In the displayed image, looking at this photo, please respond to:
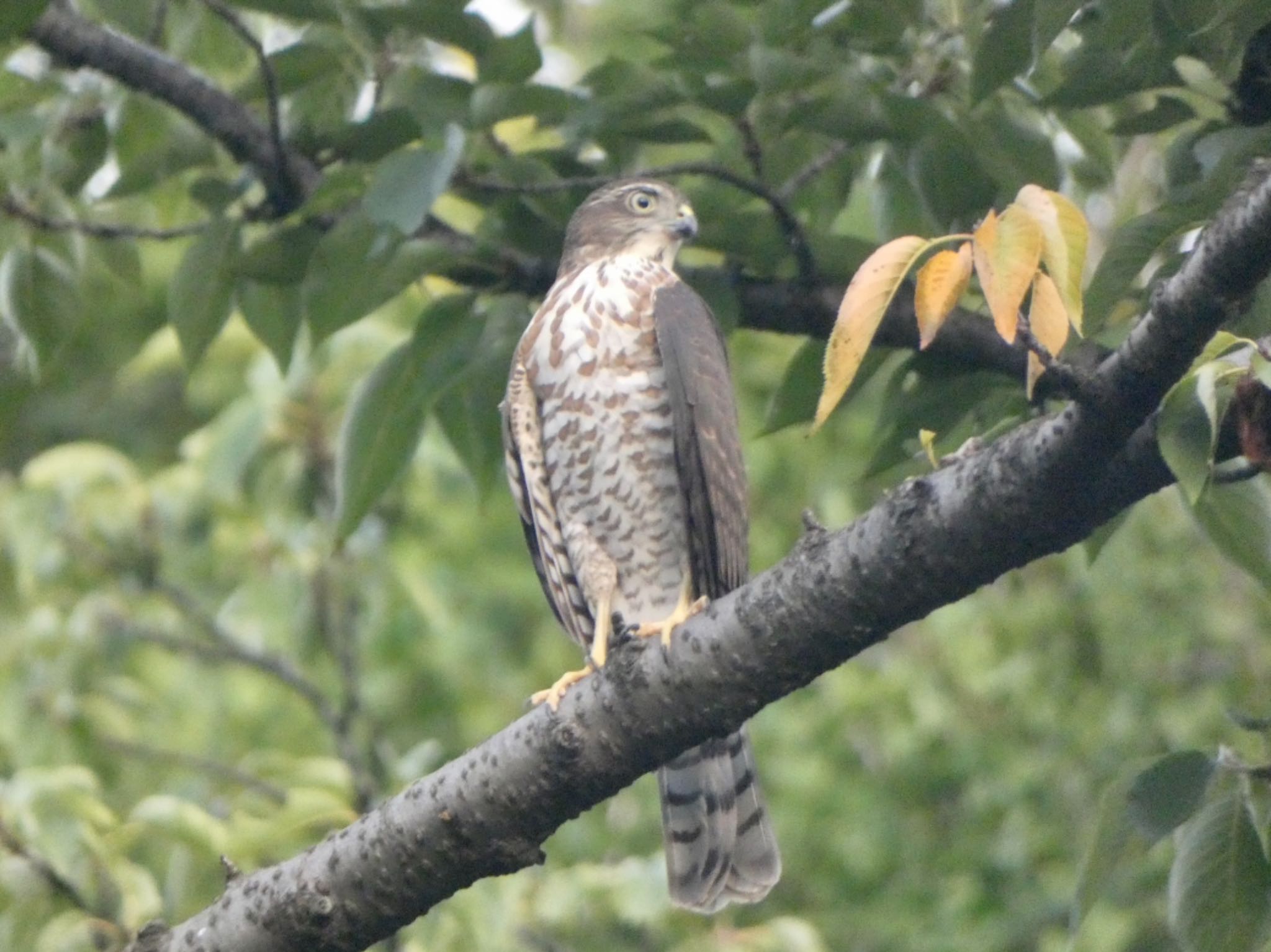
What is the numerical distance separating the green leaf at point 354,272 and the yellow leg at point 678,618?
81cm

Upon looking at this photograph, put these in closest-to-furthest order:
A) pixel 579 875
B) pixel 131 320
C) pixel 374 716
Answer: pixel 579 875 < pixel 374 716 < pixel 131 320

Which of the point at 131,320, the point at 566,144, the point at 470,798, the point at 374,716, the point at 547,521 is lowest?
the point at 374,716

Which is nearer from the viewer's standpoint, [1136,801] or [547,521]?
[1136,801]

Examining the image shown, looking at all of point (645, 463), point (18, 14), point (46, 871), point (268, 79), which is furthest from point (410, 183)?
point (46, 871)

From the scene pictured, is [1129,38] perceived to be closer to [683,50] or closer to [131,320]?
[683,50]

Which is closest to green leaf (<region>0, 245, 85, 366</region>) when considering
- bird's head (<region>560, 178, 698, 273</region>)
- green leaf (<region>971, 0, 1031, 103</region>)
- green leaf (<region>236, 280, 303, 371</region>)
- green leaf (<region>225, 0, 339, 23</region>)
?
green leaf (<region>236, 280, 303, 371</region>)

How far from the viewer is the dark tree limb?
1.90 m

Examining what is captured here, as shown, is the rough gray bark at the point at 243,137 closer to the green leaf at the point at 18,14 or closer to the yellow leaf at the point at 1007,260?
the green leaf at the point at 18,14

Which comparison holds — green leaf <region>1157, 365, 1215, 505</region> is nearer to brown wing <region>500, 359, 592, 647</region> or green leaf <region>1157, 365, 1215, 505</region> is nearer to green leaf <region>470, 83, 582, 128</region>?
green leaf <region>470, 83, 582, 128</region>

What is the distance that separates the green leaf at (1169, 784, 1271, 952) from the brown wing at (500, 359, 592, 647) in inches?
72.7

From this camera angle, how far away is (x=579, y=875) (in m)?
4.70

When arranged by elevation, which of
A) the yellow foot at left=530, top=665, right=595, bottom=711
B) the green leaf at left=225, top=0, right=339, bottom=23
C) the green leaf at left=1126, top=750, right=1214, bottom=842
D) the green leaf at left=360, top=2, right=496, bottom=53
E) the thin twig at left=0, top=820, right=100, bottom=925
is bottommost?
the thin twig at left=0, top=820, right=100, bottom=925

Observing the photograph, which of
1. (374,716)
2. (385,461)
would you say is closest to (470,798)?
(385,461)

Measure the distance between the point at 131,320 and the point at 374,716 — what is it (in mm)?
3123
